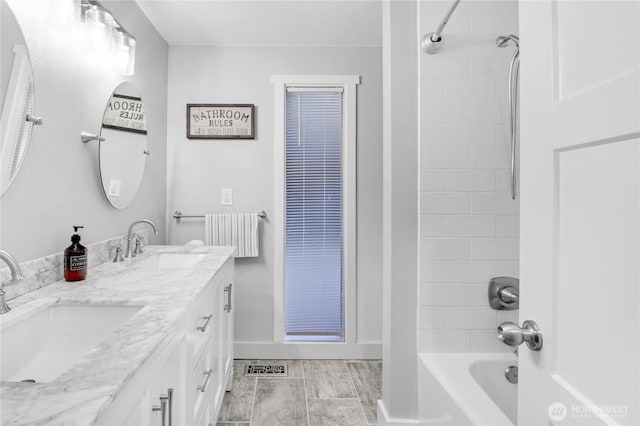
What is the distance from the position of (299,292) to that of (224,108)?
5.04 feet

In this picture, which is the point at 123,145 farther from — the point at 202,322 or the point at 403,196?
the point at 403,196

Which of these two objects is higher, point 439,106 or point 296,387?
point 439,106

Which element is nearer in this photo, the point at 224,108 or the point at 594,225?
the point at 594,225

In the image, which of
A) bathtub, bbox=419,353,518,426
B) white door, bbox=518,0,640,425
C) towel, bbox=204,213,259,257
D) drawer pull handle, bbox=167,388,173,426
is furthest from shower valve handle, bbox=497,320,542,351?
Answer: towel, bbox=204,213,259,257

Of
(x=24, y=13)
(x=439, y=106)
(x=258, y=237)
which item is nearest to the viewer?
(x=24, y=13)

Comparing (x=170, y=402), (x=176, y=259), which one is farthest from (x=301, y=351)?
(x=170, y=402)

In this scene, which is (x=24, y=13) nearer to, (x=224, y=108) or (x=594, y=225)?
(x=224, y=108)

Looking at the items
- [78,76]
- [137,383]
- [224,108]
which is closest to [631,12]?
[137,383]

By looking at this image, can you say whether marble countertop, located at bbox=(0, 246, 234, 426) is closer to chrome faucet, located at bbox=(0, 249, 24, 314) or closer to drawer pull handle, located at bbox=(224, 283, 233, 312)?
chrome faucet, located at bbox=(0, 249, 24, 314)

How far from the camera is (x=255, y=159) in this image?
8.87ft

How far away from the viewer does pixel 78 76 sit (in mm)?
1560

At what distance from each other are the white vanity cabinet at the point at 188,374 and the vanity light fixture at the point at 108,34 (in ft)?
3.97

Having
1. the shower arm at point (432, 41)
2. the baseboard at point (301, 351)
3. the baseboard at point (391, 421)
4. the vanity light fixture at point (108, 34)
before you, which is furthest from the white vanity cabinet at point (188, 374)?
the shower arm at point (432, 41)

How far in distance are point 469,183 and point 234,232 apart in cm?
165
